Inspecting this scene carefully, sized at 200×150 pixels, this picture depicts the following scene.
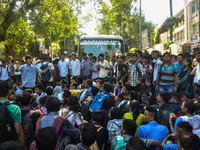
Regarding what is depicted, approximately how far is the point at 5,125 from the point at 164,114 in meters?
2.69

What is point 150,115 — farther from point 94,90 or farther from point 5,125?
point 5,125

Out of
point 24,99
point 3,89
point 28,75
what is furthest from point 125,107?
point 28,75

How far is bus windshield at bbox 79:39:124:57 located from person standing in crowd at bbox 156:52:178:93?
6050 mm

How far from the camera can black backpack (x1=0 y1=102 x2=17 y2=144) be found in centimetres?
251

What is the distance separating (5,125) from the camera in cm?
255

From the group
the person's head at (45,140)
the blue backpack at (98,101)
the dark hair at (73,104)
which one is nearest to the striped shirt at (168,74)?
the blue backpack at (98,101)

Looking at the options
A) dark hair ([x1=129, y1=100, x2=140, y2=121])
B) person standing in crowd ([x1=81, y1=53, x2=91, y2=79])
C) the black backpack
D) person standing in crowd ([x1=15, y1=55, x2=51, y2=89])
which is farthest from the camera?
person standing in crowd ([x1=81, y1=53, x2=91, y2=79])

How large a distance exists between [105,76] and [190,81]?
3.56 m

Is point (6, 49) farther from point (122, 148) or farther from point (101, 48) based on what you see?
point (122, 148)

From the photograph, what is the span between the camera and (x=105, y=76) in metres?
9.02

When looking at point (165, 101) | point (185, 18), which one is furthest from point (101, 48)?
point (185, 18)

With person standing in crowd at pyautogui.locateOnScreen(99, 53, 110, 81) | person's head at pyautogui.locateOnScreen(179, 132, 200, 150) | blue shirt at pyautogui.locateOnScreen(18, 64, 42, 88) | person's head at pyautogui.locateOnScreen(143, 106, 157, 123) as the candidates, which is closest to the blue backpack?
person's head at pyautogui.locateOnScreen(143, 106, 157, 123)

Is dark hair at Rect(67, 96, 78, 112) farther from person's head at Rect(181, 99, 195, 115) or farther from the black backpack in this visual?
person's head at Rect(181, 99, 195, 115)

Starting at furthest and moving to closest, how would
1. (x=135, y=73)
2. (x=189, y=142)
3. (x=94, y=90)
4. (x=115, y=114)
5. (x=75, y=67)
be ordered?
(x=75, y=67), (x=135, y=73), (x=94, y=90), (x=115, y=114), (x=189, y=142)
